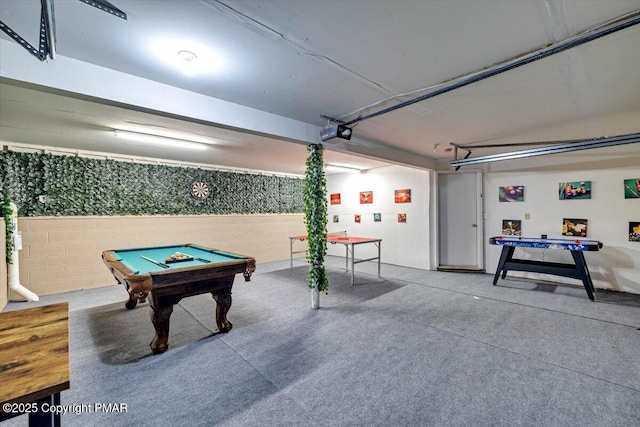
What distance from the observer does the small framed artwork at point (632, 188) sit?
4242 millimetres

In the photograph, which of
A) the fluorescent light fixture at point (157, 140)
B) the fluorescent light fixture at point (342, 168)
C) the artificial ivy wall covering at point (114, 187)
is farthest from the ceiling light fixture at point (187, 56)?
the fluorescent light fixture at point (342, 168)

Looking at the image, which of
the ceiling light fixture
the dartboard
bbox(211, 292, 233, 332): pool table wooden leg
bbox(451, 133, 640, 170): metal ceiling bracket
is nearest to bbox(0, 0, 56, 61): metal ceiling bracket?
the ceiling light fixture

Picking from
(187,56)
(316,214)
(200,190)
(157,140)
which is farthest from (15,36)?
(200,190)

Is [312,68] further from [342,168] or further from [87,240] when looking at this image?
[87,240]

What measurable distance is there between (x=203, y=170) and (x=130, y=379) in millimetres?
5236

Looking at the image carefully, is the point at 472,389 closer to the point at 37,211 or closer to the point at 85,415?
the point at 85,415

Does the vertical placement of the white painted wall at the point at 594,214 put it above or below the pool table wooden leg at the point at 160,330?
above

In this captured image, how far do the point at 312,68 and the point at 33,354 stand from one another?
8.15 feet

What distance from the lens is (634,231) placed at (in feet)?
14.1

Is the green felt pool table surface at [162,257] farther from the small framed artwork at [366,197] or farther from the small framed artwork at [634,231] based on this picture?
the small framed artwork at [634,231]

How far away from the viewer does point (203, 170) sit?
6773 millimetres

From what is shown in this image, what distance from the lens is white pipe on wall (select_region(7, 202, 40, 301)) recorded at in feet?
13.9

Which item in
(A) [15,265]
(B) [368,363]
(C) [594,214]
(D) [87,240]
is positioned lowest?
(B) [368,363]

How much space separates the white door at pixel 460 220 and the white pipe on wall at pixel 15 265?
7.86 meters
